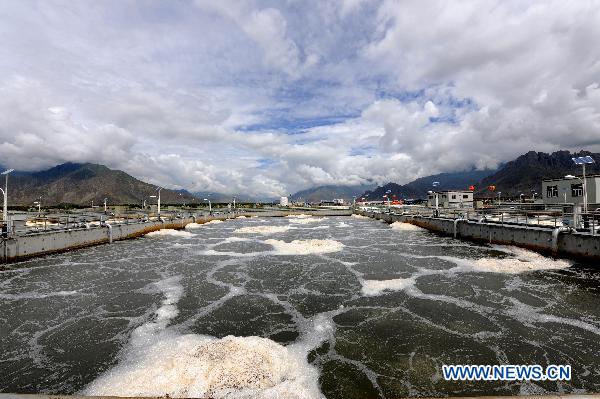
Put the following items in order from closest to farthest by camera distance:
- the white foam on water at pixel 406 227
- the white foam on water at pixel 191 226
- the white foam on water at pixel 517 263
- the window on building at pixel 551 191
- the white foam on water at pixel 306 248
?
the white foam on water at pixel 517 263 < the white foam on water at pixel 306 248 < the white foam on water at pixel 406 227 < the white foam on water at pixel 191 226 < the window on building at pixel 551 191

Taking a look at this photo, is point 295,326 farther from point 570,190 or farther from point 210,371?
point 570,190

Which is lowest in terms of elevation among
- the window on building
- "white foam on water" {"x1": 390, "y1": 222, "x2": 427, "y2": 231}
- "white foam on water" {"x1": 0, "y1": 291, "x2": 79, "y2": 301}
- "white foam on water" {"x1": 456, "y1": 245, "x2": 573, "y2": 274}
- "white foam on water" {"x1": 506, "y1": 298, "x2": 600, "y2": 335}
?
"white foam on water" {"x1": 0, "y1": 291, "x2": 79, "y2": 301}

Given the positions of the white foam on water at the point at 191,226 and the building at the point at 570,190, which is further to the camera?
the white foam on water at the point at 191,226

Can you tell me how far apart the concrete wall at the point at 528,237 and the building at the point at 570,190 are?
26702 millimetres

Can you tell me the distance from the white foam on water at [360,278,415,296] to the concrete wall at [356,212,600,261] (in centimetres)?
1178

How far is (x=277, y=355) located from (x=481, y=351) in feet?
21.6

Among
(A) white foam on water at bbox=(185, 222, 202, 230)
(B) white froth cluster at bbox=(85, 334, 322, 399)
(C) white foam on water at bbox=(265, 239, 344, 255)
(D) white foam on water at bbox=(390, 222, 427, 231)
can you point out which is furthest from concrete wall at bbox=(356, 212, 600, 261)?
(A) white foam on water at bbox=(185, 222, 202, 230)

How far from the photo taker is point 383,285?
63.4 feet

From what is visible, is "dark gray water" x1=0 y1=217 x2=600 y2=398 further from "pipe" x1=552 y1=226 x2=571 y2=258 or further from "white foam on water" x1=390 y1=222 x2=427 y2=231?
"white foam on water" x1=390 y1=222 x2=427 y2=231

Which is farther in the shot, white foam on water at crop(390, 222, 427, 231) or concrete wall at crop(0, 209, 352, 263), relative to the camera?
white foam on water at crop(390, 222, 427, 231)

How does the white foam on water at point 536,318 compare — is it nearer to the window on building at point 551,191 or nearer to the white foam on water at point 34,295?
the white foam on water at point 34,295

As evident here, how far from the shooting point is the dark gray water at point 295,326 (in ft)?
29.5

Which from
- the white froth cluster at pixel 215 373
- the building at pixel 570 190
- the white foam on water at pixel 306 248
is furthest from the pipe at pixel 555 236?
the building at pixel 570 190

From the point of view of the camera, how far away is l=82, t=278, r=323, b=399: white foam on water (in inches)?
325
